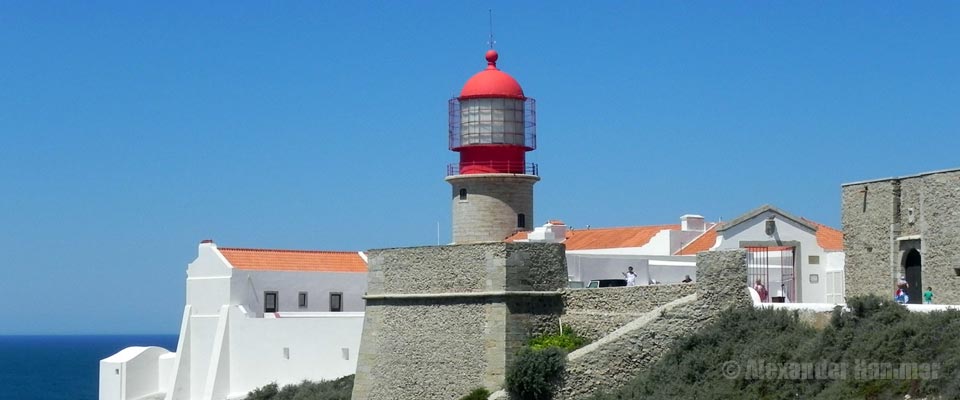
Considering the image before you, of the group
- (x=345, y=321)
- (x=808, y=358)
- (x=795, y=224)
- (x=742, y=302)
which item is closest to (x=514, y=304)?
(x=742, y=302)

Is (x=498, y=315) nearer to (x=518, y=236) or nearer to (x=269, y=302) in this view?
(x=518, y=236)

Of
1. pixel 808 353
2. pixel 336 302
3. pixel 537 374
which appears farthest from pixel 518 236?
pixel 808 353

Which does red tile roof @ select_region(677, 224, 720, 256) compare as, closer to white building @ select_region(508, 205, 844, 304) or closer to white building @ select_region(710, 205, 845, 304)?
white building @ select_region(508, 205, 844, 304)

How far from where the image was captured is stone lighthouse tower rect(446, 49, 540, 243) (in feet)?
116

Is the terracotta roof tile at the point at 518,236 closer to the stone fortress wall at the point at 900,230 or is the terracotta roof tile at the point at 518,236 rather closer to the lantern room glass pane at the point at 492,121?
the lantern room glass pane at the point at 492,121

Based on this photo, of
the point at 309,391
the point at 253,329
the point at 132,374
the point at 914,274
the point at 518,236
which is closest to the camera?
the point at 914,274

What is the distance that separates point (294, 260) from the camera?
38.8 m

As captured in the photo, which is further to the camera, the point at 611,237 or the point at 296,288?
the point at 296,288

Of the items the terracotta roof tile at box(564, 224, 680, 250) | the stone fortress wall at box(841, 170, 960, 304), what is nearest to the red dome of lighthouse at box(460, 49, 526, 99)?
the terracotta roof tile at box(564, 224, 680, 250)

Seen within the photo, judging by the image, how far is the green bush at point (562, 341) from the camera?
22.9 meters

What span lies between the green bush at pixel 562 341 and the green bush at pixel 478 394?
104 centimetres

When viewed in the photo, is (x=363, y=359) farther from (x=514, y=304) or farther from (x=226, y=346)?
(x=226, y=346)

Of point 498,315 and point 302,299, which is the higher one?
point 302,299

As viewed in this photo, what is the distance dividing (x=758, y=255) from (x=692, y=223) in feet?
20.9
